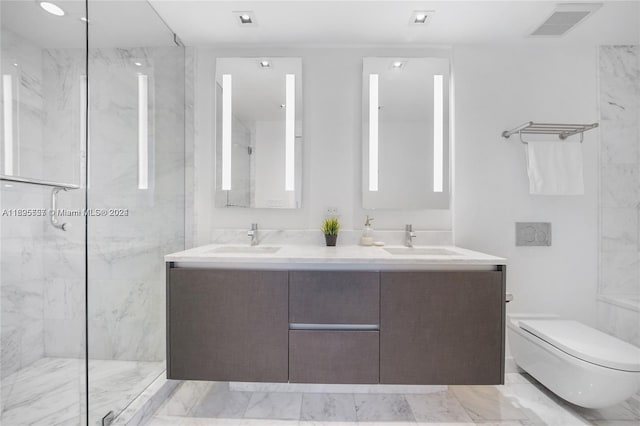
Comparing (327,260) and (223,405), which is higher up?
(327,260)

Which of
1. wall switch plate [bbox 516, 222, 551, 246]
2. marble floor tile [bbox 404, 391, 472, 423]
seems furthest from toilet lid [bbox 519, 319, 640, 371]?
marble floor tile [bbox 404, 391, 472, 423]

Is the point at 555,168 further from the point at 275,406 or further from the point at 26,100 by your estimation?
the point at 26,100

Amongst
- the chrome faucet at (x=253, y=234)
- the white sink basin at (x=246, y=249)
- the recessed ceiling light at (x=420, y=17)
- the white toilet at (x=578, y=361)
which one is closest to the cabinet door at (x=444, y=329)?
A: the white toilet at (x=578, y=361)

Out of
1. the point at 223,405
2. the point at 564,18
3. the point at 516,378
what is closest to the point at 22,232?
the point at 223,405

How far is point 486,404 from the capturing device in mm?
1728

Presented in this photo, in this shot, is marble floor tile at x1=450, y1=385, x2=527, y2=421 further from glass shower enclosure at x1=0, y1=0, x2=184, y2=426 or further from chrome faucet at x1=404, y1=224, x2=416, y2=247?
glass shower enclosure at x1=0, y1=0, x2=184, y2=426

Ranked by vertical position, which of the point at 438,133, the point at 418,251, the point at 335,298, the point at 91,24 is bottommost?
the point at 335,298

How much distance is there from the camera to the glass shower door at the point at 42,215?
1273 millimetres

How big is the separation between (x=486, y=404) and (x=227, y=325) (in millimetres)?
1418

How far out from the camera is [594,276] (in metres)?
2.07

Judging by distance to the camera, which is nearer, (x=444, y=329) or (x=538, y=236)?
(x=444, y=329)

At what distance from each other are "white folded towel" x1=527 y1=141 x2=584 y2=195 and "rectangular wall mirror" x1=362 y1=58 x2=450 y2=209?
0.51 meters

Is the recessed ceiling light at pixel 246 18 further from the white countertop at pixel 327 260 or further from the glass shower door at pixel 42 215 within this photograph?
the white countertop at pixel 327 260

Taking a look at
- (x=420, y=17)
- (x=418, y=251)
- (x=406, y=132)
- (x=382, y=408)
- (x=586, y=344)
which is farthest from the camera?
(x=406, y=132)
